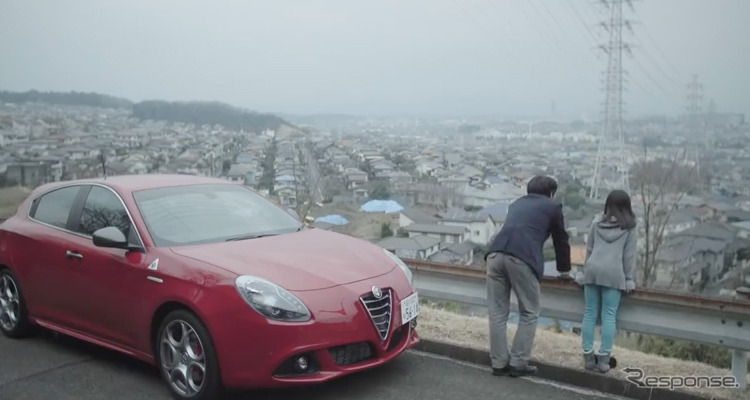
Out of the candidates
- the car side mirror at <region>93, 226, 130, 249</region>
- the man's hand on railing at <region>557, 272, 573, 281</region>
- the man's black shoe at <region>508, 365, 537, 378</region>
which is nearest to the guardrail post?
the man's hand on railing at <region>557, 272, 573, 281</region>

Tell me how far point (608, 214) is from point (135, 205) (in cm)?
359

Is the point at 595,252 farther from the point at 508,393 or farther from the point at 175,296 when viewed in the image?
the point at 175,296

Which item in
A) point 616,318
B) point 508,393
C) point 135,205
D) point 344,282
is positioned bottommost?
point 508,393

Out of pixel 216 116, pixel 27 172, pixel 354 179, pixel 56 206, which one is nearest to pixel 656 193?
pixel 354 179

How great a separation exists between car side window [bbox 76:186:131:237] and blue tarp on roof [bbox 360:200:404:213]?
5.89m

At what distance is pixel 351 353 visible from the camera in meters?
4.43

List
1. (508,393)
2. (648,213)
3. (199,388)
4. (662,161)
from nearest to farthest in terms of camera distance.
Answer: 1. (199,388)
2. (508,393)
3. (648,213)
4. (662,161)

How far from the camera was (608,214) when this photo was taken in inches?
197

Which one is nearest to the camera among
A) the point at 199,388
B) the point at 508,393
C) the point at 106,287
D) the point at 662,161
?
the point at 199,388

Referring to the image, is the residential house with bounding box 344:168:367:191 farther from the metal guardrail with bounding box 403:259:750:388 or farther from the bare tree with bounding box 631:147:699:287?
the metal guardrail with bounding box 403:259:750:388

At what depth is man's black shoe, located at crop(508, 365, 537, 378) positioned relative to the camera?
5035 mm

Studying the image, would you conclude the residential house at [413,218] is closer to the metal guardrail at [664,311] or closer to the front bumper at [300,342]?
the metal guardrail at [664,311]

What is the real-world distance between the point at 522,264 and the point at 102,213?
3.34 metres

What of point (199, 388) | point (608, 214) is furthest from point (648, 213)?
point (199, 388)
